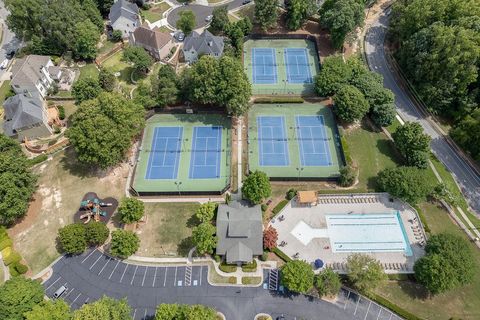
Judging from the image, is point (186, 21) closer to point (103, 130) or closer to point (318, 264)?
point (103, 130)

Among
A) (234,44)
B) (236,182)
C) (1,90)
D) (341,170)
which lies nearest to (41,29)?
(1,90)

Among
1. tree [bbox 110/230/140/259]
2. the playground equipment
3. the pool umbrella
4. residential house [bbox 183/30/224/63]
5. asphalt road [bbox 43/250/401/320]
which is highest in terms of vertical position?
residential house [bbox 183/30/224/63]

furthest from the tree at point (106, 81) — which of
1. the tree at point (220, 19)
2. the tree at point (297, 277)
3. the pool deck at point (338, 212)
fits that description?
the tree at point (297, 277)

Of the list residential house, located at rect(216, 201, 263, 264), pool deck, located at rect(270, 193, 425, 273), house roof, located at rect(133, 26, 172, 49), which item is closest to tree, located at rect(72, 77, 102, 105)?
house roof, located at rect(133, 26, 172, 49)

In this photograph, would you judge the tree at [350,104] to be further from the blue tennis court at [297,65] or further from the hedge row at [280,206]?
the hedge row at [280,206]

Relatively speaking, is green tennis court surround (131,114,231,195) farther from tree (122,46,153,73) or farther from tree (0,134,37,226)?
tree (0,134,37,226)

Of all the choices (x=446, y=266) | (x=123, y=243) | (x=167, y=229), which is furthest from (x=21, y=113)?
(x=446, y=266)
